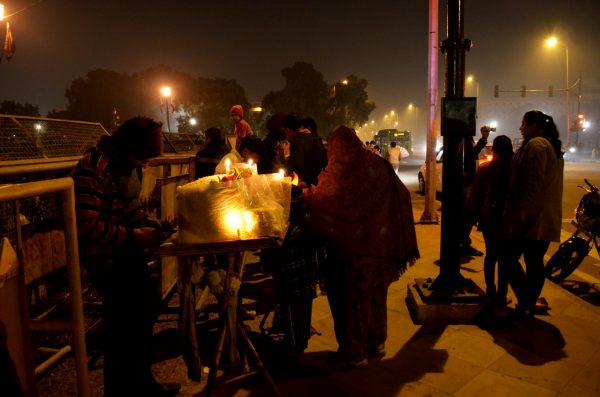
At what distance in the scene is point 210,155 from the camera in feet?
20.6

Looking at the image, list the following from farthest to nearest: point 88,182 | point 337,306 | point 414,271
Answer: point 414,271 < point 337,306 < point 88,182

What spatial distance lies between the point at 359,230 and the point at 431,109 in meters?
7.21

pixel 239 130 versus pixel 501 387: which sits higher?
pixel 239 130

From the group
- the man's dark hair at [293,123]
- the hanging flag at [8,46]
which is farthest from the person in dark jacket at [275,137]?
the hanging flag at [8,46]

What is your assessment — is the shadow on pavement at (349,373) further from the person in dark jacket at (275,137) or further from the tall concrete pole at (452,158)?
the person in dark jacket at (275,137)

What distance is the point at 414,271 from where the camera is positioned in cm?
653

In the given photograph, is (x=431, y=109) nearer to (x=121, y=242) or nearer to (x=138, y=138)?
(x=138, y=138)

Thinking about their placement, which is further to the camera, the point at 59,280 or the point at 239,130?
the point at 239,130

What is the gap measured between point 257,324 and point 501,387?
228cm

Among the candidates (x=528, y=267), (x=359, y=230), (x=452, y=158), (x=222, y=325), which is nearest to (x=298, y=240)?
(x=359, y=230)

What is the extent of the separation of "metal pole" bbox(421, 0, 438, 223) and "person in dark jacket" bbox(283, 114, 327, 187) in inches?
208

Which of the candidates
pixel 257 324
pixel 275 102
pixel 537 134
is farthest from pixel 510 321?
pixel 275 102

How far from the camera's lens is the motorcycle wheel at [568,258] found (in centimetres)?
575

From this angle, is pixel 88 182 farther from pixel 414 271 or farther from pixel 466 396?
pixel 414 271
